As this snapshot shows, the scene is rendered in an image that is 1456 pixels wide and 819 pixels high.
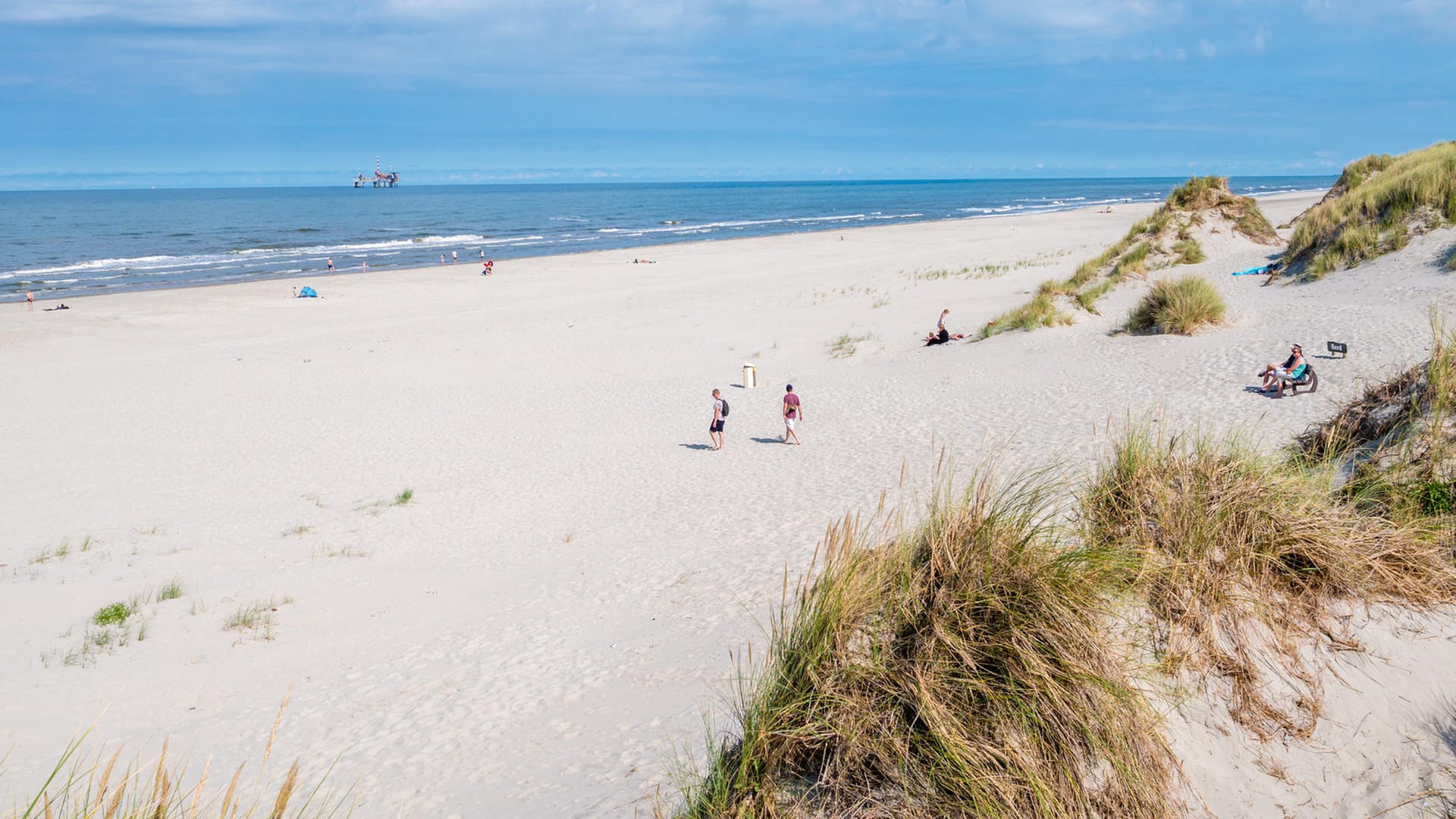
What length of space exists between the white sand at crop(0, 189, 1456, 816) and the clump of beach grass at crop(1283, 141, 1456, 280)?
755 mm

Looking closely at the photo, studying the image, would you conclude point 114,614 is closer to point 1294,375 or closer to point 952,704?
point 952,704

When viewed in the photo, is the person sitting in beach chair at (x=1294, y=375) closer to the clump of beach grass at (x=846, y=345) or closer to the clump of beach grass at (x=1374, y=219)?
the clump of beach grass at (x=1374, y=219)

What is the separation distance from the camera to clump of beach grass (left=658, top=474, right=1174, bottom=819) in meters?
3.36

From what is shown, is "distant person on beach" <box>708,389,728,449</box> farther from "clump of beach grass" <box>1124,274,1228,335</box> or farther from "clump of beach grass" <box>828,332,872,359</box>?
"clump of beach grass" <box>1124,274,1228,335</box>

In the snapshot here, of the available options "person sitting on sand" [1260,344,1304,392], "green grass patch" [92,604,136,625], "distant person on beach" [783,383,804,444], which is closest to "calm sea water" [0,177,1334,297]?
"green grass patch" [92,604,136,625]

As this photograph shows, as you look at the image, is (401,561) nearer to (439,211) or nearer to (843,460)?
(843,460)

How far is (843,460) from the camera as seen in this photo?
38.9ft

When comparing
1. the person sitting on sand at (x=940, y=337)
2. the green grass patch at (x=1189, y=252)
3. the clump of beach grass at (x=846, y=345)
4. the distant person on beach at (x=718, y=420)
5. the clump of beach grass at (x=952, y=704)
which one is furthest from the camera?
the green grass patch at (x=1189, y=252)

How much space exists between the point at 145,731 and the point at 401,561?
3.45 meters

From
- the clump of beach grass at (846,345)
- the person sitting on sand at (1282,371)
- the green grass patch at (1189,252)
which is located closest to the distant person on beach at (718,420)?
the clump of beach grass at (846,345)

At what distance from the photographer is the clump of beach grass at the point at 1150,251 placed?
1938cm

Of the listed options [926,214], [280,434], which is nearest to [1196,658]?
[280,434]

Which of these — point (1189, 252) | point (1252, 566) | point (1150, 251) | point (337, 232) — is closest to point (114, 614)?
point (1252, 566)

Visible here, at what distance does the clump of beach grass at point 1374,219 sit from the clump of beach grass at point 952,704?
58.2 feet
